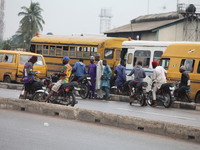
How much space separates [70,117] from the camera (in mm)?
11602

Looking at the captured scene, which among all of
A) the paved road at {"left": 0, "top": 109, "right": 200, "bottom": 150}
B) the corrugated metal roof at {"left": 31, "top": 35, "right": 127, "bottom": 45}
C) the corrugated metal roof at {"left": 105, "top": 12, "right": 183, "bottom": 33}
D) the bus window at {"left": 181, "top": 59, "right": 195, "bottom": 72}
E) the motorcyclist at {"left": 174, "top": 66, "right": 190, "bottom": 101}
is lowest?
the paved road at {"left": 0, "top": 109, "right": 200, "bottom": 150}

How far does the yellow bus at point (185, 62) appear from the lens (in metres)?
19.8

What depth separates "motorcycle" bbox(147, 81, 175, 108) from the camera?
16953 mm

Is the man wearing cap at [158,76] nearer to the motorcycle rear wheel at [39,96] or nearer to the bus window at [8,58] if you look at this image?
the motorcycle rear wheel at [39,96]

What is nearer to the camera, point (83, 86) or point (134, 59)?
point (83, 86)

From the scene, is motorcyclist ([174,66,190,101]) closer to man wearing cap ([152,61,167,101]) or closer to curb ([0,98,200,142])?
man wearing cap ([152,61,167,101])

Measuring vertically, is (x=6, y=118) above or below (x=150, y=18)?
below

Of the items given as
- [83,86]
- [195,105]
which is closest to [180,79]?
[195,105]

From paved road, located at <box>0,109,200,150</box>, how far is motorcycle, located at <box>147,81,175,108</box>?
6.54 metres

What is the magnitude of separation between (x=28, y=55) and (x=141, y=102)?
359 inches

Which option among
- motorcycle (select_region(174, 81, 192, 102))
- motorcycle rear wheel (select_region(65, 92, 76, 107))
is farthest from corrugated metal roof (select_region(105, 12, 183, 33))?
motorcycle rear wheel (select_region(65, 92, 76, 107))

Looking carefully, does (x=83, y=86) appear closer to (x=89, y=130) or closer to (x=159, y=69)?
(x=159, y=69)

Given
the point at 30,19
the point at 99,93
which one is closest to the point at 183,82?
the point at 99,93

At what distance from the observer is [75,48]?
2895cm
